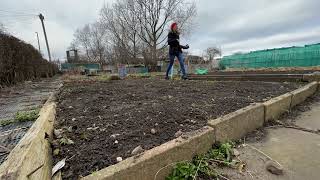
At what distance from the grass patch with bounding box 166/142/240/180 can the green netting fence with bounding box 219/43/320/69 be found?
2066 centimetres

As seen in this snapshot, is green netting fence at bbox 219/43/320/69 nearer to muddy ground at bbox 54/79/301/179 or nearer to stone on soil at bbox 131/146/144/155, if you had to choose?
muddy ground at bbox 54/79/301/179

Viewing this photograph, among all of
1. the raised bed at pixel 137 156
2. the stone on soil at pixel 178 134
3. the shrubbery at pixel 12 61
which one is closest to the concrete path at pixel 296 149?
the raised bed at pixel 137 156

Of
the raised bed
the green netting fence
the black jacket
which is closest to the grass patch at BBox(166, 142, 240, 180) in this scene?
the raised bed

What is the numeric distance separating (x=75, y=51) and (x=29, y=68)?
1733 inches

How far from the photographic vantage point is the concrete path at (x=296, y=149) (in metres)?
1.47

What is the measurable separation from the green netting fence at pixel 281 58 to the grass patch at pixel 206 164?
20.7m

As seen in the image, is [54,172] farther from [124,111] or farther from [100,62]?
[100,62]

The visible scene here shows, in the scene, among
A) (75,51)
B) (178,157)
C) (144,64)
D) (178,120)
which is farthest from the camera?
(75,51)

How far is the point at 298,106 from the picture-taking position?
10.0 ft

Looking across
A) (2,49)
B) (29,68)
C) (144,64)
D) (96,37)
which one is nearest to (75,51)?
(96,37)

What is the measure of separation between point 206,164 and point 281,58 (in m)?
23.6

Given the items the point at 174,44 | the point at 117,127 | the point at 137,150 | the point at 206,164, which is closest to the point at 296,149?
the point at 206,164

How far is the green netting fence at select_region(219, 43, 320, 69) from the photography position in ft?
61.2

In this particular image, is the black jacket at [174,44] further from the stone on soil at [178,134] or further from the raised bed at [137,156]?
the stone on soil at [178,134]
